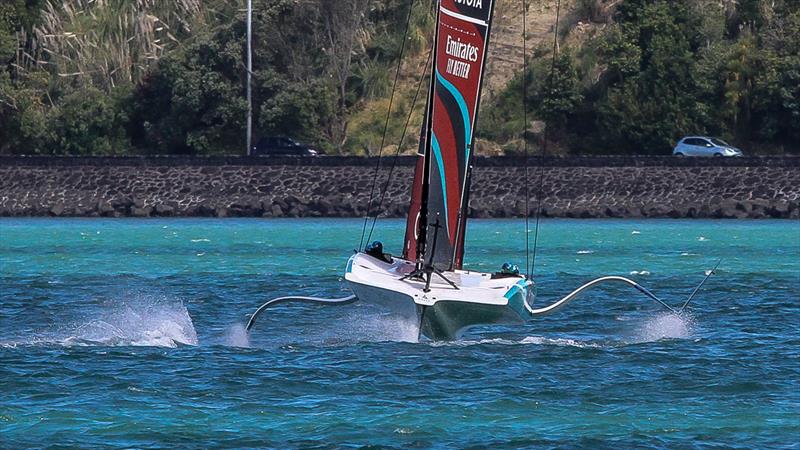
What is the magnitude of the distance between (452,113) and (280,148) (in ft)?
146

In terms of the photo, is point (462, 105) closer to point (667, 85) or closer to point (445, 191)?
point (445, 191)

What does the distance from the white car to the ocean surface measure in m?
25.9

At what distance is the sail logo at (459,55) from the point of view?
22.6 meters

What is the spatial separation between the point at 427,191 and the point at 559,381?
4.64 metres

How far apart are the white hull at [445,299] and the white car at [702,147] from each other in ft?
138

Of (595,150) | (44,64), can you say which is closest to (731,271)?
(595,150)

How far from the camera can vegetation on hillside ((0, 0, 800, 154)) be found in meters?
66.3

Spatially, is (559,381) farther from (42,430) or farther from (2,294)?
(2,294)

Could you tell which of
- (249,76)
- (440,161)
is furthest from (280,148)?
(440,161)

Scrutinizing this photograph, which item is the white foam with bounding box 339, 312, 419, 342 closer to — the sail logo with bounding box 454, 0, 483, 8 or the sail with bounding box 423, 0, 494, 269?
the sail with bounding box 423, 0, 494, 269

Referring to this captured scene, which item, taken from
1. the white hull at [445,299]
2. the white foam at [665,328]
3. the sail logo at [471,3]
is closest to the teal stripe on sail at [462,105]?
the sail logo at [471,3]

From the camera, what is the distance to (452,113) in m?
22.7

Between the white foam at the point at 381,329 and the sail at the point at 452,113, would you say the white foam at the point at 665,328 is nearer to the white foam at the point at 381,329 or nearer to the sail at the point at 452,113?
the sail at the point at 452,113

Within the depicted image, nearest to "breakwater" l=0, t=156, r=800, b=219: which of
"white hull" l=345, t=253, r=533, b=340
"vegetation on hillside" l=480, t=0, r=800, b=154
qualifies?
"vegetation on hillside" l=480, t=0, r=800, b=154
